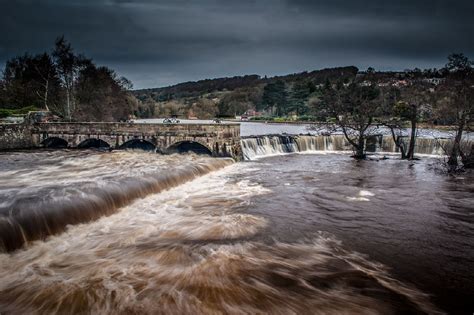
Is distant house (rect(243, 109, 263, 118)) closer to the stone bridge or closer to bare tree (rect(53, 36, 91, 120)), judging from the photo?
bare tree (rect(53, 36, 91, 120))

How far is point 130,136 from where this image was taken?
29891 mm

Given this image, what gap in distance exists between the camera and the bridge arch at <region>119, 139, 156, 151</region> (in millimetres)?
29850

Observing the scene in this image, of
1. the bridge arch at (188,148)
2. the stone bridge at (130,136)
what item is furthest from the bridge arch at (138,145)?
the bridge arch at (188,148)

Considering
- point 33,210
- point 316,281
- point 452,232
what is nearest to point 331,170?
Result: point 452,232

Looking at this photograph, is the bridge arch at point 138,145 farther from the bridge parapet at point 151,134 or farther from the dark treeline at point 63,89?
the dark treeline at point 63,89

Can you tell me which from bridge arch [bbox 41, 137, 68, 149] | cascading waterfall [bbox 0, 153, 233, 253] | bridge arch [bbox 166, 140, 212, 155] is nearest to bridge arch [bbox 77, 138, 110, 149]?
bridge arch [bbox 41, 137, 68, 149]

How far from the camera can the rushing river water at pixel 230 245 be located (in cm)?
692

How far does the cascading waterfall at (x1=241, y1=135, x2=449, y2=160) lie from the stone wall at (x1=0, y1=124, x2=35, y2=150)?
2112 centimetres

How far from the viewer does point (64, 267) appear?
8320 mm

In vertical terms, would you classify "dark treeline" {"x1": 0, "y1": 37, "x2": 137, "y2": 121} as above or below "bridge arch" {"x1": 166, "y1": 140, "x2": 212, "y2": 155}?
above

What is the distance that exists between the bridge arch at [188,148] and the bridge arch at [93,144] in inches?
294

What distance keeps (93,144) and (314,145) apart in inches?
886

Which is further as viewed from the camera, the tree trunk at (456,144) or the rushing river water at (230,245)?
the tree trunk at (456,144)

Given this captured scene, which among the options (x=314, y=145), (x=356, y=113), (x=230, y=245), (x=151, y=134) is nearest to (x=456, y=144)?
(x=356, y=113)
